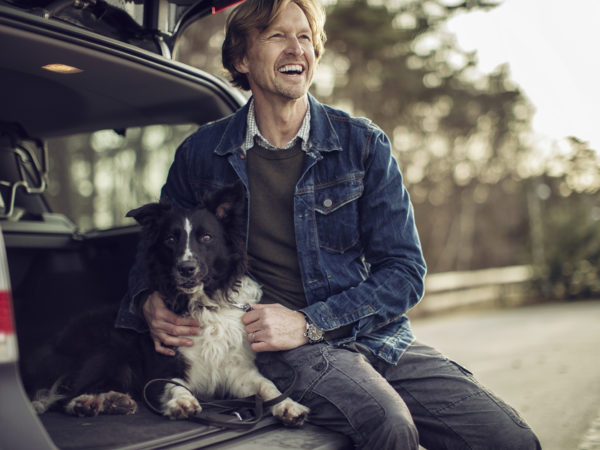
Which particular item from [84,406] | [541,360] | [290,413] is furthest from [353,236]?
[541,360]

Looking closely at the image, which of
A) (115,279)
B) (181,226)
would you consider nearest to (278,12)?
(181,226)

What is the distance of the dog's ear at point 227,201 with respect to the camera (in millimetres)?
2557

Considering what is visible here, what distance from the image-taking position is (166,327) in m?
2.62

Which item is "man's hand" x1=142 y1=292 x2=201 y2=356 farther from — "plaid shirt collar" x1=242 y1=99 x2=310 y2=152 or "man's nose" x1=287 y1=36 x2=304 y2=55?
"man's nose" x1=287 y1=36 x2=304 y2=55

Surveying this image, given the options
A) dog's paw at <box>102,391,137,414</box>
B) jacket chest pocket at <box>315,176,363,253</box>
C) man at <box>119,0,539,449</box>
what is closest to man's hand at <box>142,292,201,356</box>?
man at <box>119,0,539,449</box>

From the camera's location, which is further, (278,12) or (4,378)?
(278,12)

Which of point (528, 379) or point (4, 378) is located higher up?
point (4, 378)

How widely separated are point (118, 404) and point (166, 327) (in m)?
0.39

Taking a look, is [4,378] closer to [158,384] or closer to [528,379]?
→ [158,384]

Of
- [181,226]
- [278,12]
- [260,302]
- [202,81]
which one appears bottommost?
[260,302]

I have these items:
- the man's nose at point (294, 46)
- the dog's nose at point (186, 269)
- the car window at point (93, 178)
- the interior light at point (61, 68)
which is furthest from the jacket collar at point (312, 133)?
the car window at point (93, 178)

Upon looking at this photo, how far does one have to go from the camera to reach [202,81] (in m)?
2.94

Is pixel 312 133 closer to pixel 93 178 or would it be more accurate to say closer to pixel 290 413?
pixel 290 413

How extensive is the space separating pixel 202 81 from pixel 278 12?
1.72ft
